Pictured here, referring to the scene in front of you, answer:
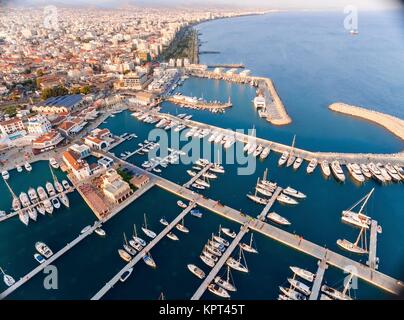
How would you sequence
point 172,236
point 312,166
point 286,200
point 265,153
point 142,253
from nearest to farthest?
1. point 142,253
2. point 172,236
3. point 286,200
4. point 312,166
5. point 265,153

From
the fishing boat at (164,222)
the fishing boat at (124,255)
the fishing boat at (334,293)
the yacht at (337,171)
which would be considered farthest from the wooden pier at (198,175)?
the fishing boat at (334,293)

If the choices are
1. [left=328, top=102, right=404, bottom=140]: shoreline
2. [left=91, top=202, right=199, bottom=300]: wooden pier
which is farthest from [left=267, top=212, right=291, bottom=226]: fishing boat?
[left=328, top=102, right=404, bottom=140]: shoreline

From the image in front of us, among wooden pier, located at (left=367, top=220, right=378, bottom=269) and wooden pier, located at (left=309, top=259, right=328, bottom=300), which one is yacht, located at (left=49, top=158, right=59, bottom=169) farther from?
wooden pier, located at (left=367, top=220, right=378, bottom=269)

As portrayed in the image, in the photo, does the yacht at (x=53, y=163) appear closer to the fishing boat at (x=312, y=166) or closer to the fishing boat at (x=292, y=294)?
the fishing boat at (x=292, y=294)

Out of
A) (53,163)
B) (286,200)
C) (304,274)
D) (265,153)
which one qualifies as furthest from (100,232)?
(265,153)

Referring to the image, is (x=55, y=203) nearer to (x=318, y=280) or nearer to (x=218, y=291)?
(x=218, y=291)

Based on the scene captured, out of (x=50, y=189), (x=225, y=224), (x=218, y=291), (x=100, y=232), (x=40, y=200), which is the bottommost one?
(x=218, y=291)
